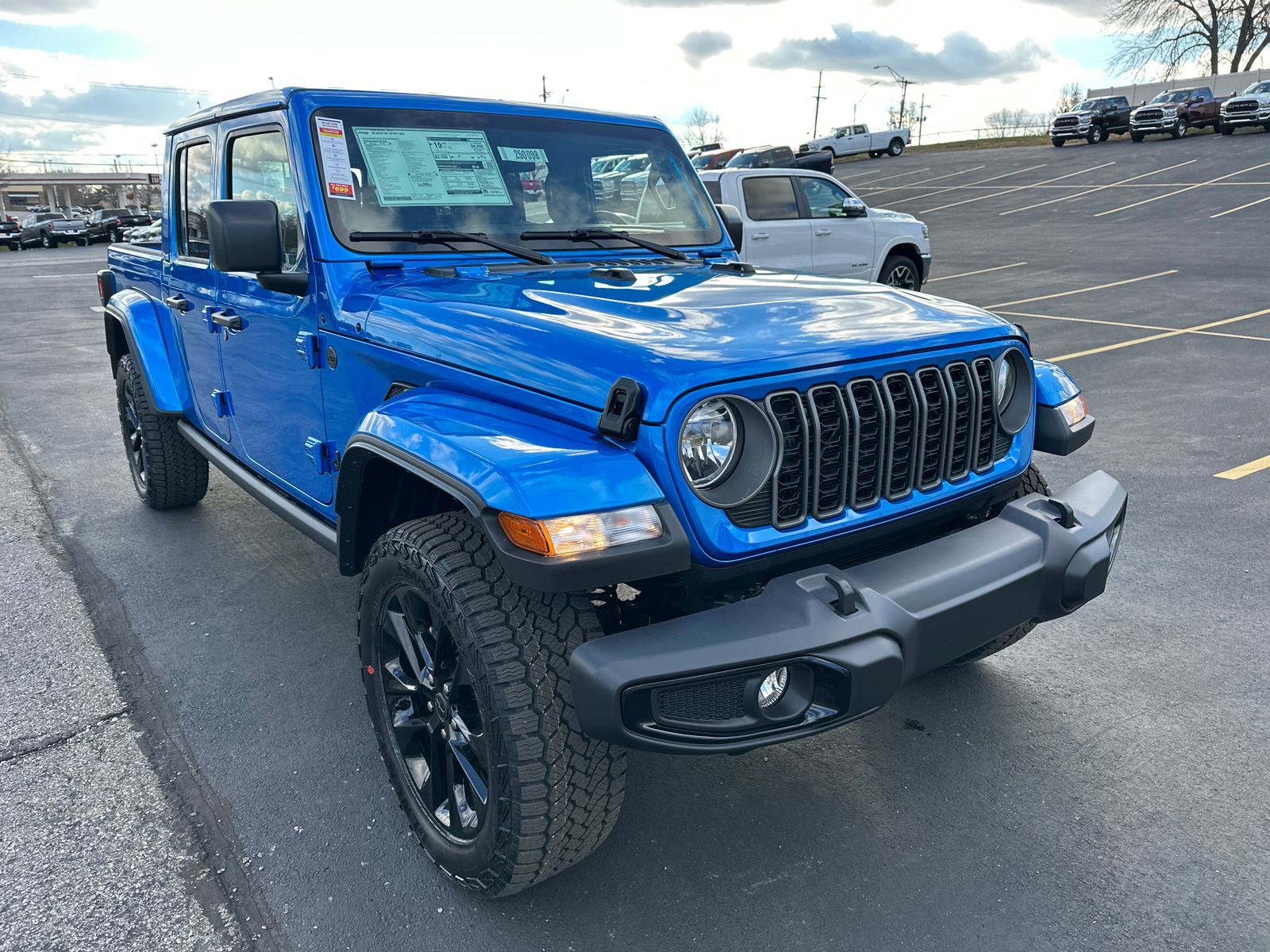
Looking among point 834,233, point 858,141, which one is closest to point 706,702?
point 834,233

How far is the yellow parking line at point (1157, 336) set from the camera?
909 cm

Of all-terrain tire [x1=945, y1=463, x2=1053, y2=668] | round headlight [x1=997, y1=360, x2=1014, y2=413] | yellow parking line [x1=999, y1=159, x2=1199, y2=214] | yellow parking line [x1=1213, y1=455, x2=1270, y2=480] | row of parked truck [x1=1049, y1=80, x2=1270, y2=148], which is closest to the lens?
round headlight [x1=997, y1=360, x2=1014, y2=413]

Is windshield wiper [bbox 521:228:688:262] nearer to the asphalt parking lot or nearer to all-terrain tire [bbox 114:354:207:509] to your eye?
the asphalt parking lot

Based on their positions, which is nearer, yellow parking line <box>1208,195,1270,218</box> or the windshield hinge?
the windshield hinge

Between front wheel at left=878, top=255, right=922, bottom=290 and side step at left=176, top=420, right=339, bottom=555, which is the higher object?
side step at left=176, top=420, right=339, bottom=555

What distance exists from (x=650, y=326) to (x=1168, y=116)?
38989mm

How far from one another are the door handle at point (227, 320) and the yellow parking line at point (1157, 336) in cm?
734

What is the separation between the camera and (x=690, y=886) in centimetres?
243

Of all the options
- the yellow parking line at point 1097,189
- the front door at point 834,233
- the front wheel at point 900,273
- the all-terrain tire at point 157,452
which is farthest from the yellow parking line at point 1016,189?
the all-terrain tire at point 157,452

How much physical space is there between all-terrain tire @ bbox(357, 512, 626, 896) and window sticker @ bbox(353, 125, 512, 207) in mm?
1327

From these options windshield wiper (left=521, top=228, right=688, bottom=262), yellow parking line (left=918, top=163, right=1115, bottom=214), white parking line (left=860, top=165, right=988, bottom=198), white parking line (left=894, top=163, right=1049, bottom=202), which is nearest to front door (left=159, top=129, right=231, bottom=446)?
windshield wiper (left=521, top=228, right=688, bottom=262)

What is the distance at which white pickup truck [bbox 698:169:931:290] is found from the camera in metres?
10.9

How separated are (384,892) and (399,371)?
1404 mm

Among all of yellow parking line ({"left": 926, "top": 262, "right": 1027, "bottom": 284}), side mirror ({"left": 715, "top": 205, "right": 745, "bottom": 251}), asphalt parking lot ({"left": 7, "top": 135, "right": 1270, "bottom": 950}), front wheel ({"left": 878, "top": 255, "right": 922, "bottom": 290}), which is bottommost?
yellow parking line ({"left": 926, "top": 262, "right": 1027, "bottom": 284})
